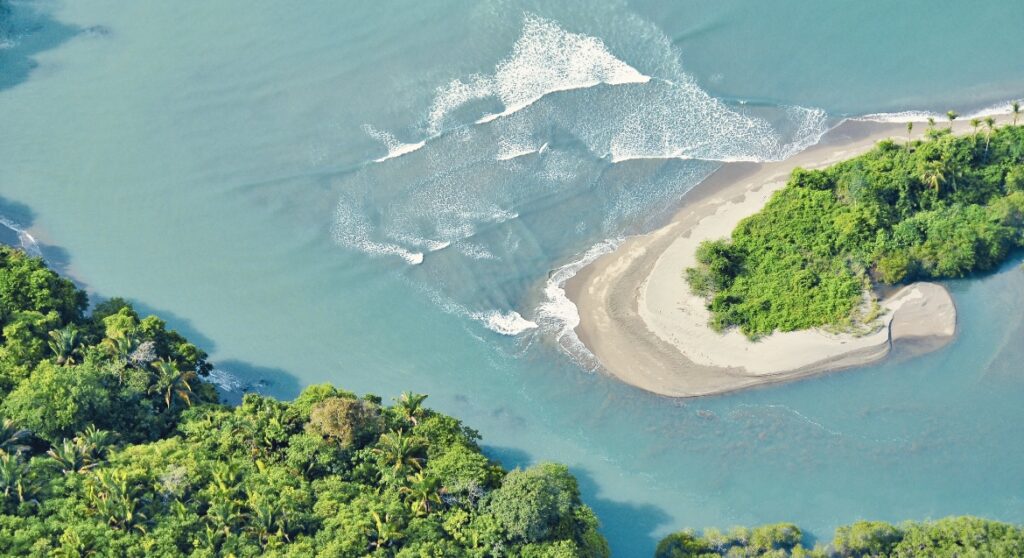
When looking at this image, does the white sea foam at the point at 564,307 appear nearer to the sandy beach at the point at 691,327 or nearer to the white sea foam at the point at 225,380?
the sandy beach at the point at 691,327

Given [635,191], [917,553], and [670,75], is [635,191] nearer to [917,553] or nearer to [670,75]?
[670,75]

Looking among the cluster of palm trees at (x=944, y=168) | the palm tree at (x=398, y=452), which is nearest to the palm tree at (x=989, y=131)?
the cluster of palm trees at (x=944, y=168)

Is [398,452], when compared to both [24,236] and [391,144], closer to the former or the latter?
[391,144]

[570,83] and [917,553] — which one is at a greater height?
[570,83]

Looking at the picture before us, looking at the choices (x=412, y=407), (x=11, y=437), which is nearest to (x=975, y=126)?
(x=412, y=407)

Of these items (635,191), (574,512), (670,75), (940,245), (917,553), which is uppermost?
(670,75)

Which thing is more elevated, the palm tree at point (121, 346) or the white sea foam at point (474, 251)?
the white sea foam at point (474, 251)

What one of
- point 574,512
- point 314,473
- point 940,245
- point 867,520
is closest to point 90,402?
point 314,473
